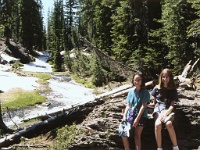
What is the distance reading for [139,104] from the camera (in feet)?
27.6

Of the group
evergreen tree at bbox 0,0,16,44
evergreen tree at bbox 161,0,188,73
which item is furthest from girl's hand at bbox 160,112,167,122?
evergreen tree at bbox 161,0,188,73

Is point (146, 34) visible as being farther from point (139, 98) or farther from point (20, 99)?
point (139, 98)

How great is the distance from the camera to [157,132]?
8.02 meters


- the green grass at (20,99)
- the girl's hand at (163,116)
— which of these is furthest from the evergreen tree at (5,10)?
the girl's hand at (163,116)

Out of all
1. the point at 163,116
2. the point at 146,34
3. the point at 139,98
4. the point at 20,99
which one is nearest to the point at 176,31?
the point at 146,34

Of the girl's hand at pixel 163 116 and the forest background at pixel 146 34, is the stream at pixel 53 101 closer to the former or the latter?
the forest background at pixel 146 34

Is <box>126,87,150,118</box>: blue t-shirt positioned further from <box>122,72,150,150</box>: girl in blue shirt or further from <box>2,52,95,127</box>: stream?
<box>2,52,95,127</box>: stream

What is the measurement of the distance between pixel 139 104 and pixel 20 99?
20.0 metres

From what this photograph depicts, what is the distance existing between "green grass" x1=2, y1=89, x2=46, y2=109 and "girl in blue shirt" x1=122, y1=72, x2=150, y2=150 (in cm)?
1754

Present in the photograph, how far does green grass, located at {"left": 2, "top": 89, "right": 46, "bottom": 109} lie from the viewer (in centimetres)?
2474

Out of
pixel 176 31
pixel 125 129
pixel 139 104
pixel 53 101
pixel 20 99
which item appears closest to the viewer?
pixel 125 129

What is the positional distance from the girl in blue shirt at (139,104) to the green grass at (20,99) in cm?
1754

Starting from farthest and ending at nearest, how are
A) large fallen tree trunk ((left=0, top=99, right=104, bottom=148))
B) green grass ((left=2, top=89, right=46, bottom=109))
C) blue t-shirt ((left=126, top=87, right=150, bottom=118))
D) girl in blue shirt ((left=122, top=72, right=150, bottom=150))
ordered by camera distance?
1. green grass ((left=2, top=89, right=46, bottom=109))
2. large fallen tree trunk ((left=0, top=99, right=104, bottom=148))
3. blue t-shirt ((left=126, top=87, right=150, bottom=118))
4. girl in blue shirt ((left=122, top=72, right=150, bottom=150))

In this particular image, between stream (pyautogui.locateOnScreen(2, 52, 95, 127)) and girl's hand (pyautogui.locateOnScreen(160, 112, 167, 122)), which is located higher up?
girl's hand (pyautogui.locateOnScreen(160, 112, 167, 122))
